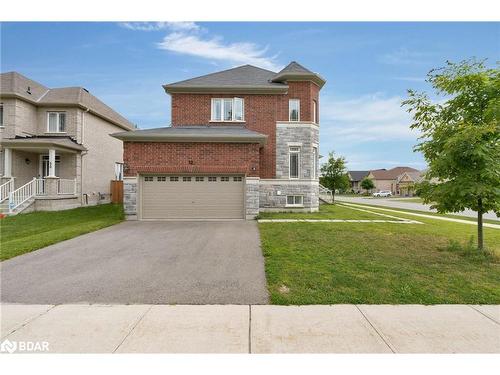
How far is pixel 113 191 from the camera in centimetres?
2278

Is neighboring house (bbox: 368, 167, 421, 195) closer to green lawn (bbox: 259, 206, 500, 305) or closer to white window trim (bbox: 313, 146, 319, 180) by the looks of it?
white window trim (bbox: 313, 146, 319, 180)

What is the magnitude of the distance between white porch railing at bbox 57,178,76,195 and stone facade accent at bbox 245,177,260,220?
495 inches

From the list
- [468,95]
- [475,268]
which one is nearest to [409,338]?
[475,268]

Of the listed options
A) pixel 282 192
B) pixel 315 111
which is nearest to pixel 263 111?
pixel 315 111

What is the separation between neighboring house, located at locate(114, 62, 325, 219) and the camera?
13.2 metres

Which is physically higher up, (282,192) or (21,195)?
(282,192)

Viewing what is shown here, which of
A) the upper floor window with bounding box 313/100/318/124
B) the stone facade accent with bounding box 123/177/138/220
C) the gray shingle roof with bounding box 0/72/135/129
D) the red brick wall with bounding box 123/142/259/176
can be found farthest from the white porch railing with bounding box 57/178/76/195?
the upper floor window with bounding box 313/100/318/124

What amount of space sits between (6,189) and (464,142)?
21763 mm

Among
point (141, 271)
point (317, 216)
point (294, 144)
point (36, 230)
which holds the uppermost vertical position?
point (294, 144)

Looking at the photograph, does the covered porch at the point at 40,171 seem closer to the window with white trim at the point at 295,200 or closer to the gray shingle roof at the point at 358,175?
the window with white trim at the point at 295,200

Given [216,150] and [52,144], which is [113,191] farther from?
[216,150]

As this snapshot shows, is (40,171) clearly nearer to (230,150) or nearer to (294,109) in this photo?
(230,150)

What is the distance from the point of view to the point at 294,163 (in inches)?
650

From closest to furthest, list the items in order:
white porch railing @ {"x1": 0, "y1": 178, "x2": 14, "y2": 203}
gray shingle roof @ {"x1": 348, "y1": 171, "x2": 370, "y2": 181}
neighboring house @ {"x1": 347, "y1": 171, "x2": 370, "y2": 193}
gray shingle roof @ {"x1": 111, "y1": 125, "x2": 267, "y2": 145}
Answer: gray shingle roof @ {"x1": 111, "y1": 125, "x2": 267, "y2": 145}, white porch railing @ {"x1": 0, "y1": 178, "x2": 14, "y2": 203}, neighboring house @ {"x1": 347, "y1": 171, "x2": 370, "y2": 193}, gray shingle roof @ {"x1": 348, "y1": 171, "x2": 370, "y2": 181}
